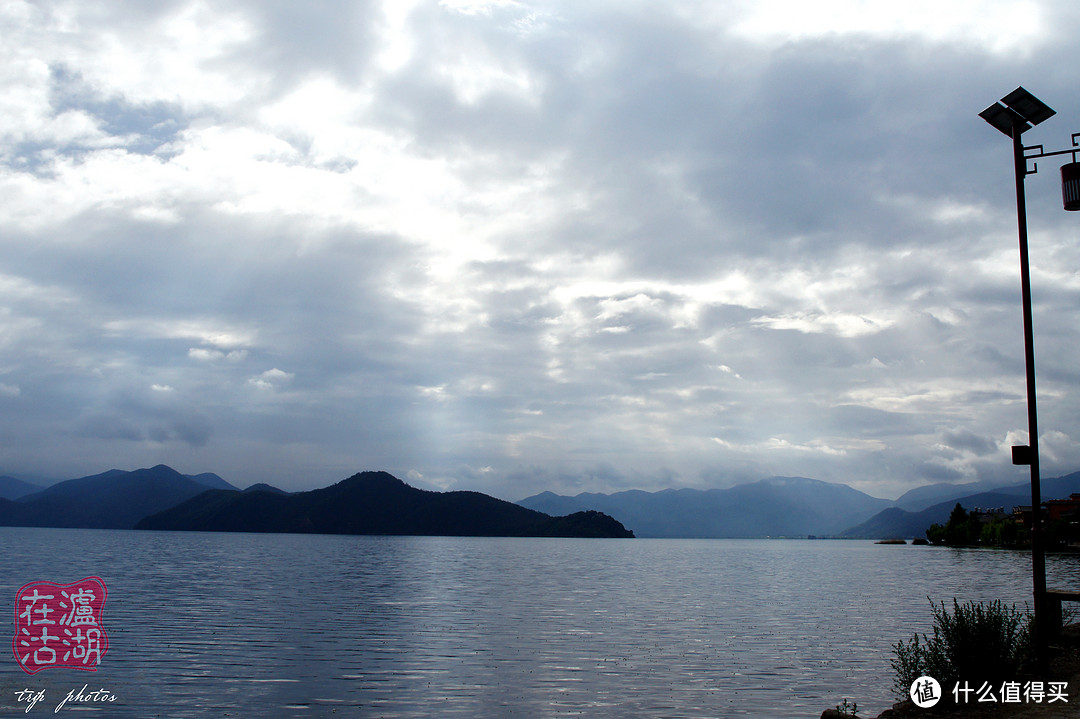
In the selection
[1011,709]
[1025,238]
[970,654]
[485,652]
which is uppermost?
[1025,238]

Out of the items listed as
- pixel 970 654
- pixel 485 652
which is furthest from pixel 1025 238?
pixel 485 652

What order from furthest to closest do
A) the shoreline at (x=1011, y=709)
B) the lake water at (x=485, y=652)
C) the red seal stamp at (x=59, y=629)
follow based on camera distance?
the red seal stamp at (x=59, y=629)
the lake water at (x=485, y=652)
the shoreline at (x=1011, y=709)

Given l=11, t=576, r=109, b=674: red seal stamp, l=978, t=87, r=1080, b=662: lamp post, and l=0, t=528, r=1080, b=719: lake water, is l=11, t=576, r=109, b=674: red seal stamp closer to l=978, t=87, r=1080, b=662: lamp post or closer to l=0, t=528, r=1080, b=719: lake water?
l=0, t=528, r=1080, b=719: lake water

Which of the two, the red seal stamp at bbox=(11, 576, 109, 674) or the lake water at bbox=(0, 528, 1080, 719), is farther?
→ the red seal stamp at bbox=(11, 576, 109, 674)

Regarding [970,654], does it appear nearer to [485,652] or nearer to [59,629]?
[485,652]

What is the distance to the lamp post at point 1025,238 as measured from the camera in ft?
57.1

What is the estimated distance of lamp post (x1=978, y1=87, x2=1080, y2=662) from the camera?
17.4 meters

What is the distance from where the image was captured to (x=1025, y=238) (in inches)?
761

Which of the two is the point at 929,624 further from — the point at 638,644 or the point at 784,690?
the point at 784,690

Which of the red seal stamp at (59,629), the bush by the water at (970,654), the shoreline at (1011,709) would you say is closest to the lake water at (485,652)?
the red seal stamp at (59,629)

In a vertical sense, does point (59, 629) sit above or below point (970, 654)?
below

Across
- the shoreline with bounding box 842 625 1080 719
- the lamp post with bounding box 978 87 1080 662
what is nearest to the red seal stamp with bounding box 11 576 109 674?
the shoreline with bounding box 842 625 1080 719

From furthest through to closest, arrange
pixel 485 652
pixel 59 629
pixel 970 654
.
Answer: pixel 59 629
pixel 485 652
pixel 970 654

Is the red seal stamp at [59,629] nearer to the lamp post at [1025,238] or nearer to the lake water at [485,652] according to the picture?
the lake water at [485,652]
